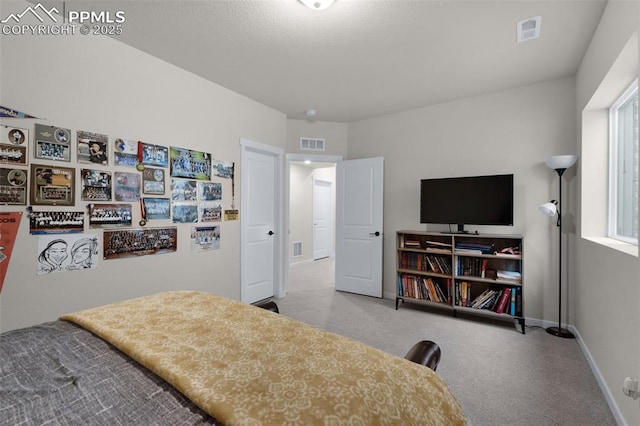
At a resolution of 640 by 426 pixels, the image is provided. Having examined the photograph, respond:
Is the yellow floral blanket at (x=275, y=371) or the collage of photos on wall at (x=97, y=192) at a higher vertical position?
the collage of photos on wall at (x=97, y=192)

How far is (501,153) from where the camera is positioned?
11.2ft

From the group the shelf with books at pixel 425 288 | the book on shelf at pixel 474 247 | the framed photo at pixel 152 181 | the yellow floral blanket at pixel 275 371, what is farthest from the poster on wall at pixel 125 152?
the book on shelf at pixel 474 247

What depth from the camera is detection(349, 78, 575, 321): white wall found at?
3109 millimetres

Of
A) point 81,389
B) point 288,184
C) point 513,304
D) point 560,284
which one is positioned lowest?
point 513,304

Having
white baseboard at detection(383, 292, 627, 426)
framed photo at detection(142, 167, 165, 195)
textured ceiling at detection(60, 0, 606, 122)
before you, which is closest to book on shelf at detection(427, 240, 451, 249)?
white baseboard at detection(383, 292, 627, 426)

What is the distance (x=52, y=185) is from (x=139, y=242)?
0.75 meters

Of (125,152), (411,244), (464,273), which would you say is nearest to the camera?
(125,152)

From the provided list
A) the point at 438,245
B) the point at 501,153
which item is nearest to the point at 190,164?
the point at 438,245

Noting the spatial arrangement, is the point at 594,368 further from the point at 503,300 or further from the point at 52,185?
the point at 52,185

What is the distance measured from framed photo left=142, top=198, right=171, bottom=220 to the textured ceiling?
1329 millimetres

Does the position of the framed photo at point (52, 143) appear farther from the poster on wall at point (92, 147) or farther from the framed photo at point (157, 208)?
the framed photo at point (157, 208)

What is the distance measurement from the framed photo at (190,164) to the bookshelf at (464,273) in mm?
2416

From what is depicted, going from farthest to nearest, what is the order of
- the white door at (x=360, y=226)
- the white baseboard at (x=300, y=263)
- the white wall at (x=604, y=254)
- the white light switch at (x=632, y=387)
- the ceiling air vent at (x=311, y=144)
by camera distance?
the white baseboard at (x=300, y=263)
the ceiling air vent at (x=311, y=144)
the white door at (x=360, y=226)
the white wall at (x=604, y=254)
the white light switch at (x=632, y=387)

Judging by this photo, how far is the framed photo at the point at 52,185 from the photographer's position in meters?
2.01
